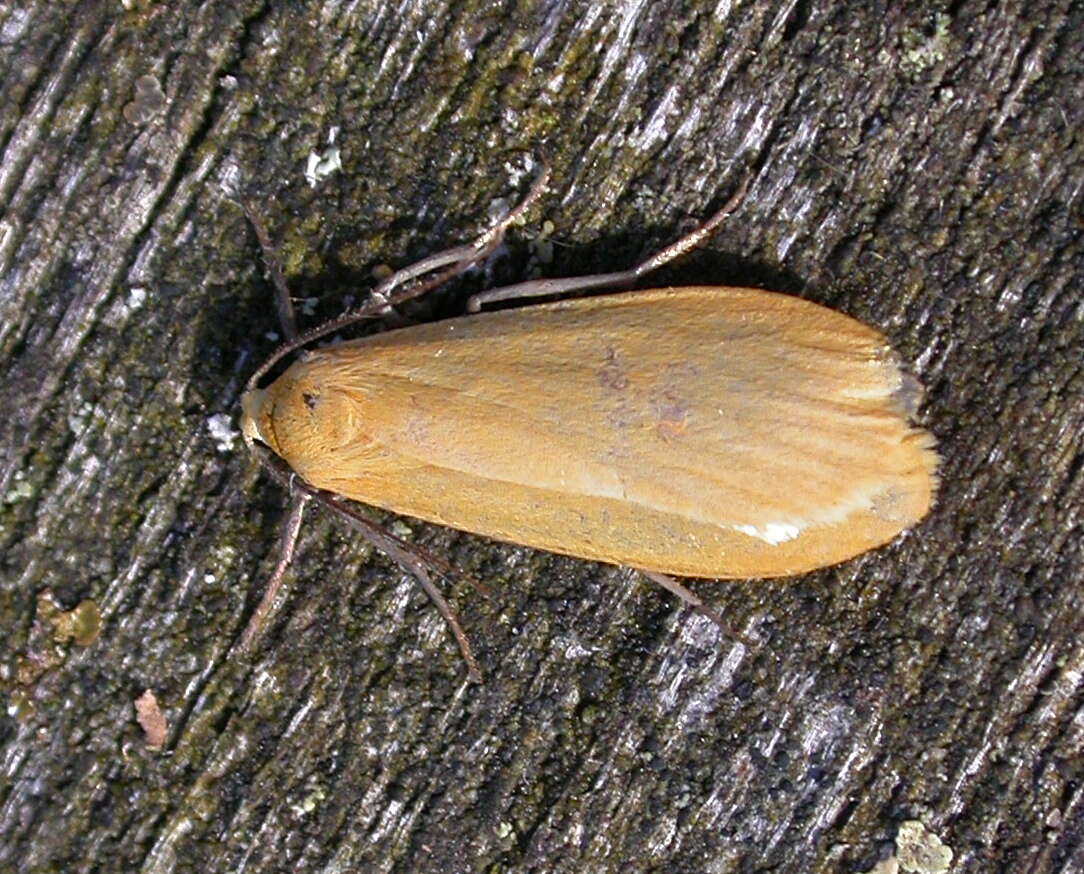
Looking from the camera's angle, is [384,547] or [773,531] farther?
[384,547]

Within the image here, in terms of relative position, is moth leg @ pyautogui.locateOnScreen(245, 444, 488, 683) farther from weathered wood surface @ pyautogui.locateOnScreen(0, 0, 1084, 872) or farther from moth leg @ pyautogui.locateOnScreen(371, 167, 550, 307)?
moth leg @ pyautogui.locateOnScreen(371, 167, 550, 307)

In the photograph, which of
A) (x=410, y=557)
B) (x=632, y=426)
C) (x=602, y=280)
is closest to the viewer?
(x=632, y=426)

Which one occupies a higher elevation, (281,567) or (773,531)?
(773,531)

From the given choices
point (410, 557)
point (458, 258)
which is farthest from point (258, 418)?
point (458, 258)

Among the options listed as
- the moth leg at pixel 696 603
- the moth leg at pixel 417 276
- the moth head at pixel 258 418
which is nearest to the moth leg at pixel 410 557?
the moth head at pixel 258 418

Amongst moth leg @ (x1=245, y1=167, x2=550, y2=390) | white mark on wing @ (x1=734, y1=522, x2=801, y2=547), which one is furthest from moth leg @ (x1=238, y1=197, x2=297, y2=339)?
white mark on wing @ (x1=734, y1=522, x2=801, y2=547)

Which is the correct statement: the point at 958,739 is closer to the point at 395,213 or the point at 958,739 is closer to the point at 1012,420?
the point at 1012,420

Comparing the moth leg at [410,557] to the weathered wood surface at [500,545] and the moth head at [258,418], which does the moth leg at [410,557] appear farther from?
the moth head at [258,418]

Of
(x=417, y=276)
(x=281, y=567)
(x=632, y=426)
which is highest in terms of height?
(x=417, y=276)

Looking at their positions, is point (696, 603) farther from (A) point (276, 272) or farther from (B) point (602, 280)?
(A) point (276, 272)
